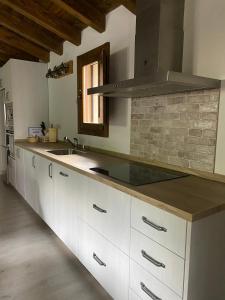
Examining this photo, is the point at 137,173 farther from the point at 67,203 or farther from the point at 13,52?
the point at 13,52

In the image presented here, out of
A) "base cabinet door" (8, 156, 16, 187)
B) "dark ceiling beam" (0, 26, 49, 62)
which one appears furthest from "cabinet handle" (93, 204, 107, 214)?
"dark ceiling beam" (0, 26, 49, 62)

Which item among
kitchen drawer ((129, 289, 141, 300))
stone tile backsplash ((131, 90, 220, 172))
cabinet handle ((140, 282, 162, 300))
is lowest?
kitchen drawer ((129, 289, 141, 300))

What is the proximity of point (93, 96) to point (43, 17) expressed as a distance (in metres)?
1.06

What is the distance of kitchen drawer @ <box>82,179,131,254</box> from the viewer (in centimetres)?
136

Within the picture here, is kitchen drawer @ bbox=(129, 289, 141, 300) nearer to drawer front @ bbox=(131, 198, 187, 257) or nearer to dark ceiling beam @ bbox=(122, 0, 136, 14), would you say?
drawer front @ bbox=(131, 198, 187, 257)

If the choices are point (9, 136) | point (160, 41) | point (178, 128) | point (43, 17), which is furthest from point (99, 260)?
point (9, 136)

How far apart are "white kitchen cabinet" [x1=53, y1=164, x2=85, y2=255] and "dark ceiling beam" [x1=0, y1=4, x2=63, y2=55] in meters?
2.06

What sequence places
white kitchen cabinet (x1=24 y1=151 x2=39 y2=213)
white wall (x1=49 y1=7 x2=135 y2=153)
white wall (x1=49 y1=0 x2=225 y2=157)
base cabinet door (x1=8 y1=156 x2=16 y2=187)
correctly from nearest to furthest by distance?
1. white wall (x1=49 y1=0 x2=225 y2=157)
2. white wall (x1=49 y1=7 x2=135 y2=153)
3. white kitchen cabinet (x1=24 y1=151 x2=39 y2=213)
4. base cabinet door (x1=8 y1=156 x2=16 y2=187)

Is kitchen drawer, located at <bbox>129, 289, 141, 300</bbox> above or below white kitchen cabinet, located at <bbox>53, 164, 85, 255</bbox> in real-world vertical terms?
below

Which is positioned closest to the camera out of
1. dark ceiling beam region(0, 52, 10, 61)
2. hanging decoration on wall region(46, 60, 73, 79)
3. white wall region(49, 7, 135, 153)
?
white wall region(49, 7, 135, 153)

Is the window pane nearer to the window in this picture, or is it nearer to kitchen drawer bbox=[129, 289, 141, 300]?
the window

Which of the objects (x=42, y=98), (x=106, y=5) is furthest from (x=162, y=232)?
(x=42, y=98)

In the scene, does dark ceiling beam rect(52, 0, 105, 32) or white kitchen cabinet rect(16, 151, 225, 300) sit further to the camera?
dark ceiling beam rect(52, 0, 105, 32)

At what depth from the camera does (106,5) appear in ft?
7.63
